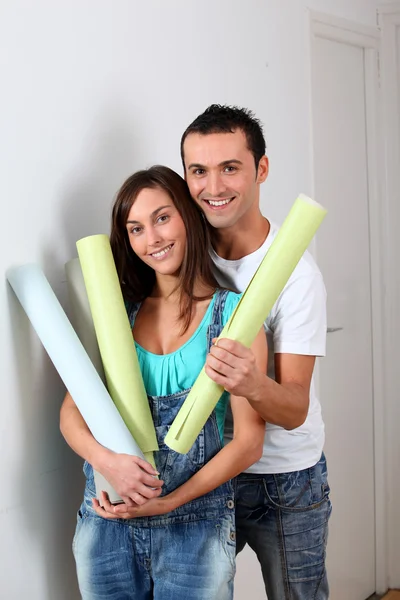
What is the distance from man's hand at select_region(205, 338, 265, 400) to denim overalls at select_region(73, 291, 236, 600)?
0.18 metres

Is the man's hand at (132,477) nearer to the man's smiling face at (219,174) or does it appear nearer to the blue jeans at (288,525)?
the blue jeans at (288,525)

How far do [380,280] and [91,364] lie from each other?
1.98m

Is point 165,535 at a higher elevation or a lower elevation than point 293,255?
lower

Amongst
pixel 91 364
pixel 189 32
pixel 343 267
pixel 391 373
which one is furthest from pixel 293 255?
pixel 391 373

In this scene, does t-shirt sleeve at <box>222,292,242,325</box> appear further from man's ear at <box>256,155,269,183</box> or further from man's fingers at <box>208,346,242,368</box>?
man's ear at <box>256,155,269,183</box>

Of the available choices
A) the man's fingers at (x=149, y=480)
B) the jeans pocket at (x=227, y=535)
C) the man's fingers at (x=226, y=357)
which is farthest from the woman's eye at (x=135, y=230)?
the jeans pocket at (x=227, y=535)

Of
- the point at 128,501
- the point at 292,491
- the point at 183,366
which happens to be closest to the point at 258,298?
the point at 183,366

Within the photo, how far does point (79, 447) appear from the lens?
1.56 m

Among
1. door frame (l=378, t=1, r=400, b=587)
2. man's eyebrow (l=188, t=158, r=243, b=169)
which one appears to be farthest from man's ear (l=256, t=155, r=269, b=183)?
door frame (l=378, t=1, r=400, b=587)

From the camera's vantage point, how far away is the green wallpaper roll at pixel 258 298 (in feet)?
4.68

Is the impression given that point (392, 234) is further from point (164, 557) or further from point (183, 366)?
point (164, 557)

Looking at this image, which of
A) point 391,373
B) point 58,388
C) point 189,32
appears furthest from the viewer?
point 391,373

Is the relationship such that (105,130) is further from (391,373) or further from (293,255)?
(391,373)

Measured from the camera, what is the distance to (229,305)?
5.28 ft
